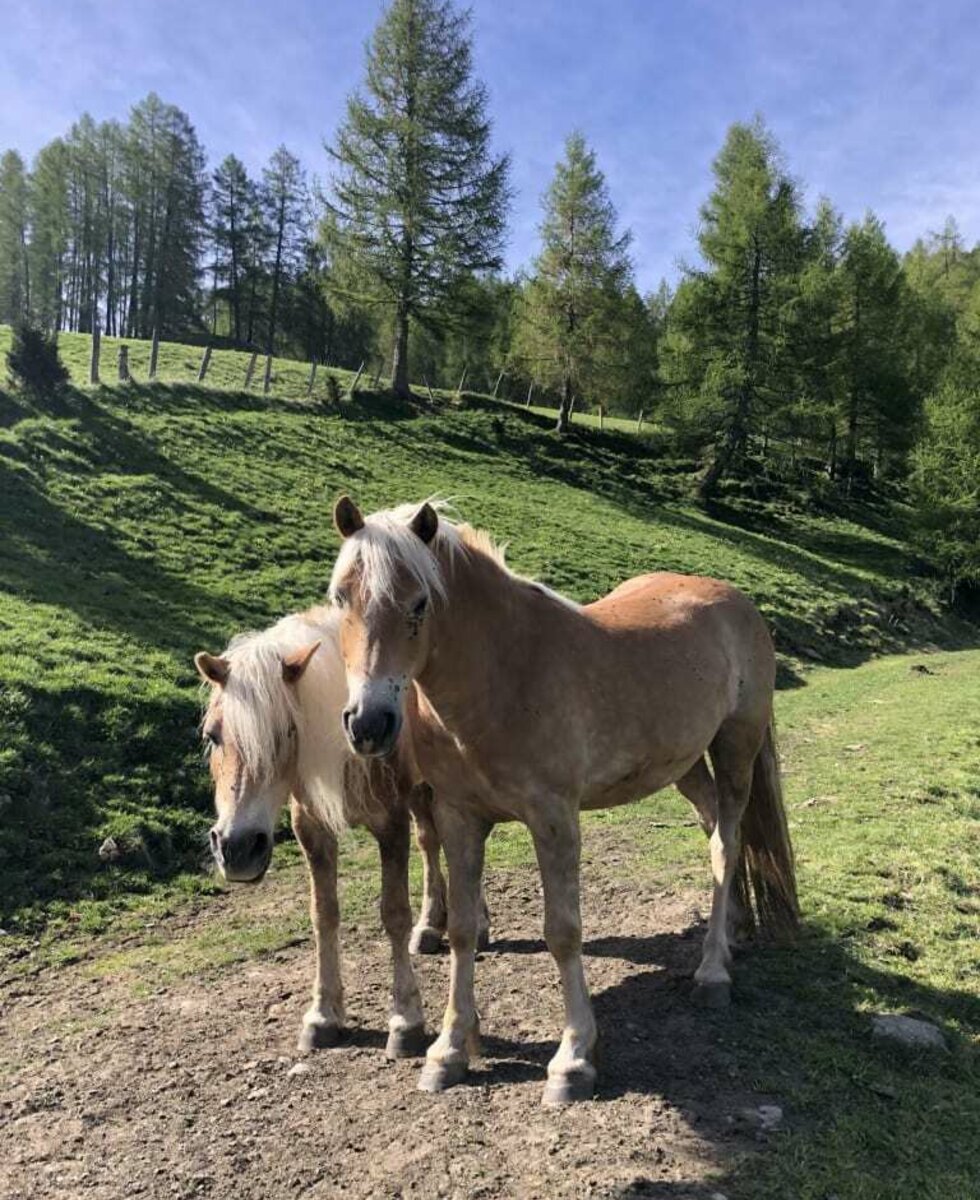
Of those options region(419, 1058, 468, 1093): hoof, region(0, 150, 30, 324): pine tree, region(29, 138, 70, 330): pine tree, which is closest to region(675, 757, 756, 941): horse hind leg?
region(419, 1058, 468, 1093): hoof

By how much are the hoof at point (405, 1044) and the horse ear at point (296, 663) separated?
1.86 meters

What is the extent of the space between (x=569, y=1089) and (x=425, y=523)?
8.32 ft

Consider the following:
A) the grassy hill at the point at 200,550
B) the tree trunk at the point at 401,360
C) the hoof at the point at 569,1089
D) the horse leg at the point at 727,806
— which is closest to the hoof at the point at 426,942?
the horse leg at the point at 727,806

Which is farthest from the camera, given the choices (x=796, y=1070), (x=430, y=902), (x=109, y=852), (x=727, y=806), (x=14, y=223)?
(x=14, y=223)

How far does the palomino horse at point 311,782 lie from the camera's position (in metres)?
3.59

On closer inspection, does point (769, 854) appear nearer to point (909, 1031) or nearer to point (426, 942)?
point (909, 1031)

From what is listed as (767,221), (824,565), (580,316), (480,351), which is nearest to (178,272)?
(480,351)

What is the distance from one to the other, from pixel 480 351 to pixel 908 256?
2797cm

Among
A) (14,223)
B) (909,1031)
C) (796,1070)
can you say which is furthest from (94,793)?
(14,223)

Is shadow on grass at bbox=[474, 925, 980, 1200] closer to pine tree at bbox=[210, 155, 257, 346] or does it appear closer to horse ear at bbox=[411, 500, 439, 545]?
horse ear at bbox=[411, 500, 439, 545]

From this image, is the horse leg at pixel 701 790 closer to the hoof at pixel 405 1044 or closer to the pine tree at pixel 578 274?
A: the hoof at pixel 405 1044

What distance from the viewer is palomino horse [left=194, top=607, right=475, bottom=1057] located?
11.8 feet

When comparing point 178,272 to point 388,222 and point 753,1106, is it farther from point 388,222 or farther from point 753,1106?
point 753,1106

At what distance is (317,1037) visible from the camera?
4078 millimetres
